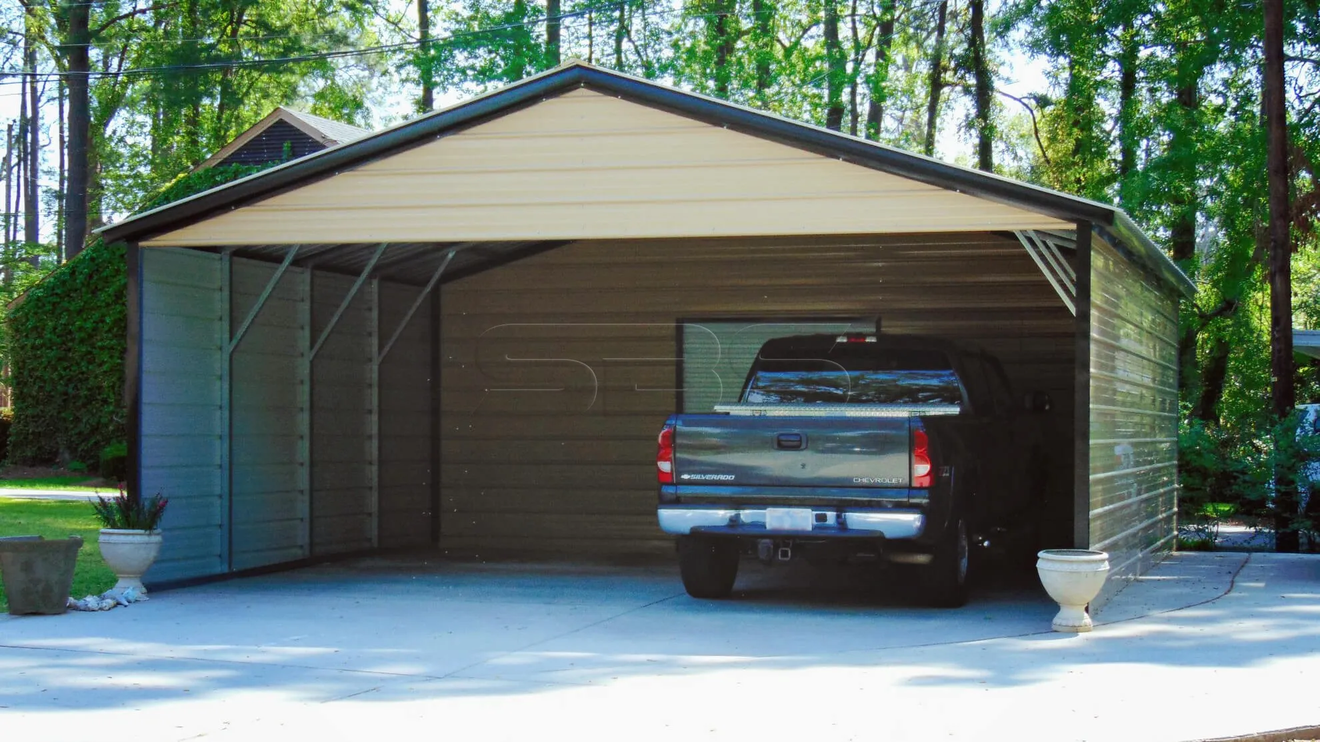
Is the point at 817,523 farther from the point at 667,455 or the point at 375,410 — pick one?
the point at 375,410

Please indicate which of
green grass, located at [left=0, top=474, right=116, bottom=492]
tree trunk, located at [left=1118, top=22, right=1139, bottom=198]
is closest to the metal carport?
tree trunk, located at [left=1118, top=22, right=1139, bottom=198]

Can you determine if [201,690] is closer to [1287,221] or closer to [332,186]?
[332,186]

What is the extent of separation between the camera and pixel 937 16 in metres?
32.7

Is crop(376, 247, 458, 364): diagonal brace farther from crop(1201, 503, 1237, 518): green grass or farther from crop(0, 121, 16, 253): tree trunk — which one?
crop(0, 121, 16, 253): tree trunk

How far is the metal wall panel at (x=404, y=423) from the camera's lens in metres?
14.9

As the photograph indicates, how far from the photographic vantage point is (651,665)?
8148mm

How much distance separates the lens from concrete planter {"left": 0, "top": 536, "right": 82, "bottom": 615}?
32.2 ft

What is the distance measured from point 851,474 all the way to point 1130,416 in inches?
127

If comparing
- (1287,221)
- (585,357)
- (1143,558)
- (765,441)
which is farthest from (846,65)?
(765,441)

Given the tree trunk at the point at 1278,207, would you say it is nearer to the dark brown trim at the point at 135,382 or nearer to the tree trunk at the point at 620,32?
the dark brown trim at the point at 135,382

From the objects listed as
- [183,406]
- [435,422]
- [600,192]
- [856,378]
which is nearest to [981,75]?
[435,422]

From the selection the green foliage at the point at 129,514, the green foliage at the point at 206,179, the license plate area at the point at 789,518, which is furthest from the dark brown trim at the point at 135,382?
the green foliage at the point at 206,179

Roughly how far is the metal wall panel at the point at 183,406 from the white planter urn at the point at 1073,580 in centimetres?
668

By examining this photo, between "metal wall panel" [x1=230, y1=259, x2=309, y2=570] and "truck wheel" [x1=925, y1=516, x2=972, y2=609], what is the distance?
588 cm
